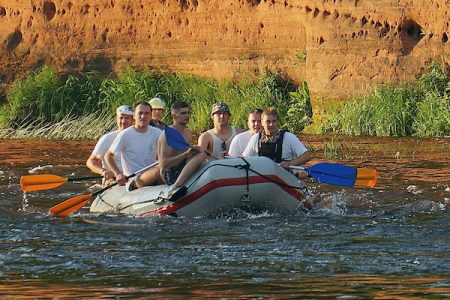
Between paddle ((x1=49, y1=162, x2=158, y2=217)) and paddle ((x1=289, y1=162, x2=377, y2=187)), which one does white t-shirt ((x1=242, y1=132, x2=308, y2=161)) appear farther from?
paddle ((x1=49, y1=162, x2=158, y2=217))

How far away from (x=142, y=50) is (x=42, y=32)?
9.67ft

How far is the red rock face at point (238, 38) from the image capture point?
26.3m

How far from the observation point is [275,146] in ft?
52.1

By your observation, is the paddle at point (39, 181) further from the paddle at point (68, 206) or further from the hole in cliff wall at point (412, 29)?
the hole in cliff wall at point (412, 29)

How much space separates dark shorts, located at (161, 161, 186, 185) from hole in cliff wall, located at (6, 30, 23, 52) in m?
18.4

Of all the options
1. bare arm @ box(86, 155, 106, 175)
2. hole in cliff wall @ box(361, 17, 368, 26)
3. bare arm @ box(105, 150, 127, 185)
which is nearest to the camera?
bare arm @ box(105, 150, 127, 185)

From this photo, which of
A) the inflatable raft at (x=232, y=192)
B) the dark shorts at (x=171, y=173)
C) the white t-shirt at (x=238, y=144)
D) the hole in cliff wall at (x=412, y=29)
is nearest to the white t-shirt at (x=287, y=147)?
the white t-shirt at (x=238, y=144)

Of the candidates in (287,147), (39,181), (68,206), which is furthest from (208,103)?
(68,206)

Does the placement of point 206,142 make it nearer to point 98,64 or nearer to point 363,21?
point 363,21

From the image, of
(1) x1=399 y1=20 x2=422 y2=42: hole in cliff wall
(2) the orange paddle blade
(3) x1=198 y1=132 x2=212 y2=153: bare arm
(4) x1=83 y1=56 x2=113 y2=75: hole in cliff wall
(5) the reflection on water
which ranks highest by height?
(1) x1=399 y1=20 x2=422 y2=42: hole in cliff wall

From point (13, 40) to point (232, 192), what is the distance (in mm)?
19401

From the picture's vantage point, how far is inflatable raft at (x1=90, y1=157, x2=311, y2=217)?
48.4 ft

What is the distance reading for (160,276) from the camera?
1084 cm

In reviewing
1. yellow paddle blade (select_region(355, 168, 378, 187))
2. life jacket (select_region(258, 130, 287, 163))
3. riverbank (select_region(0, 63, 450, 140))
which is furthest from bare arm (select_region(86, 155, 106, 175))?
riverbank (select_region(0, 63, 450, 140))
